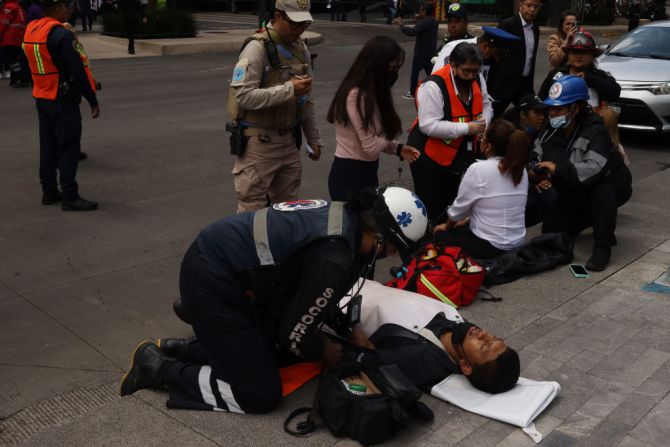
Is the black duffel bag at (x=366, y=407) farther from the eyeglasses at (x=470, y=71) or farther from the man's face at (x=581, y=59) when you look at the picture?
the man's face at (x=581, y=59)

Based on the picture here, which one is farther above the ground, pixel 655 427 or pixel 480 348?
pixel 480 348

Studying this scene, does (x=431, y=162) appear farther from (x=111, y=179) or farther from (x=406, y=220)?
(x=111, y=179)

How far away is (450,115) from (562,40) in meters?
2.92

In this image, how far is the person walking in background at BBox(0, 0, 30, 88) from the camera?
1438cm

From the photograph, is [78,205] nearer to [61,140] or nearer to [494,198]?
[61,140]

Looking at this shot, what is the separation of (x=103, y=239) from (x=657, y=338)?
422 cm

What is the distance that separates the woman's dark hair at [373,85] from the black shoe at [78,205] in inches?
120

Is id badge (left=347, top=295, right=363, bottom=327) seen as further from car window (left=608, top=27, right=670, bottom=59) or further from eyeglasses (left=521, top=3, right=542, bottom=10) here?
car window (left=608, top=27, right=670, bottom=59)

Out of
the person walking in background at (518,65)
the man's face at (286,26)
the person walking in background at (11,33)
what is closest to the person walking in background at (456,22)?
the person walking in background at (518,65)

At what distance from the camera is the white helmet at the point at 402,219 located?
3703mm

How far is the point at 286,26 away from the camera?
509 centimetres

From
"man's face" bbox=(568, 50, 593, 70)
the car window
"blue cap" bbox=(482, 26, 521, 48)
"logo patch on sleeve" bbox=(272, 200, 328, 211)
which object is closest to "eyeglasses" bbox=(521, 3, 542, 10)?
"man's face" bbox=(568, 50, 593, 70)

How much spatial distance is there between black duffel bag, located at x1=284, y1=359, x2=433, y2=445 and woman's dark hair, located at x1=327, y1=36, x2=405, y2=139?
6.41 ft

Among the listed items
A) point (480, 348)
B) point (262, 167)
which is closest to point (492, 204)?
point (262, 167)
